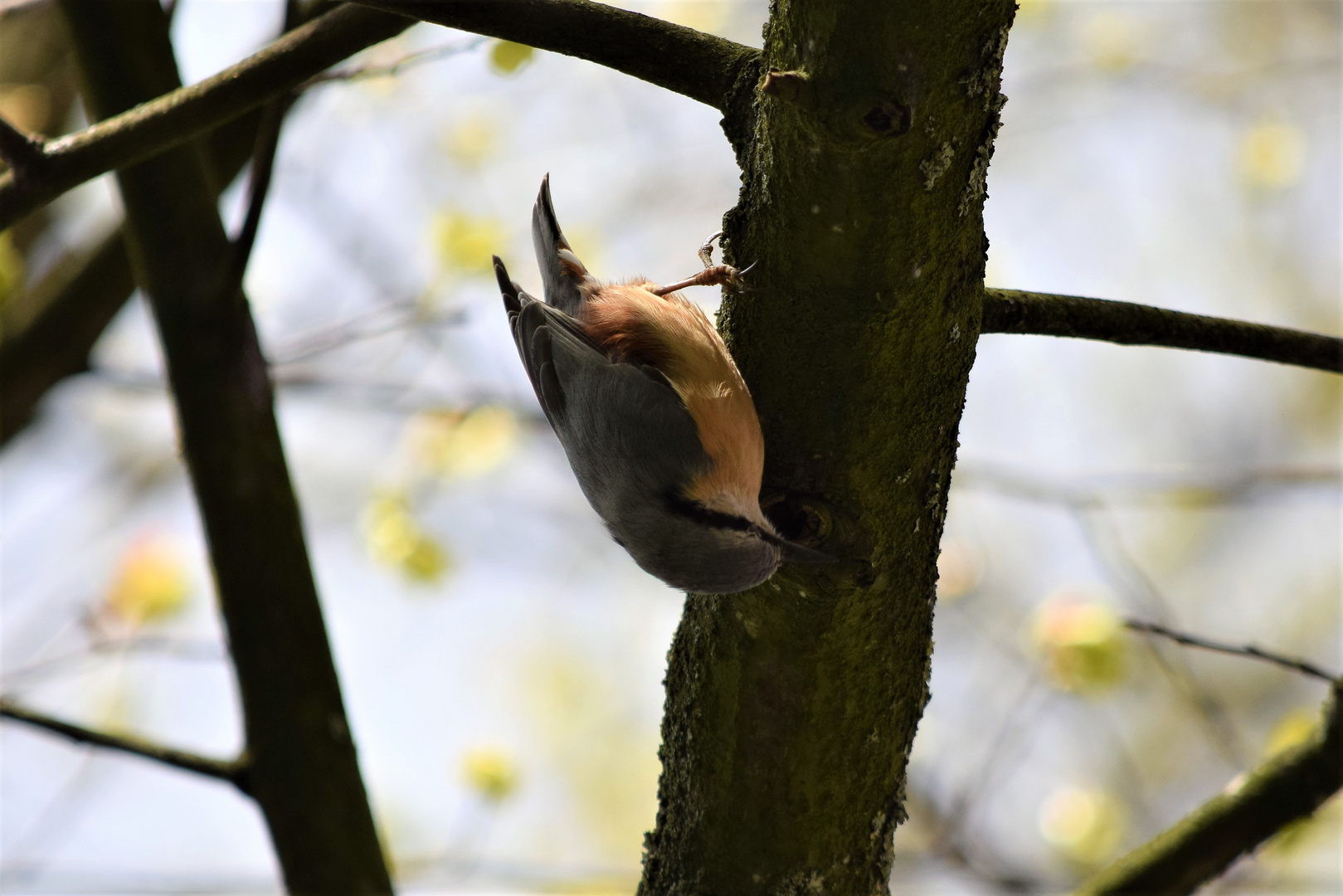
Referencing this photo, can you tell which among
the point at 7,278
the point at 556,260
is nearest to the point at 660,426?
the point at 556,260

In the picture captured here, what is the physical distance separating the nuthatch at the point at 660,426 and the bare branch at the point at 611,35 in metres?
0.27

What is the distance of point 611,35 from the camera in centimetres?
141

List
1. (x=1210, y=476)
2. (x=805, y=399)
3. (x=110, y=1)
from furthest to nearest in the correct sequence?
(x=1210, y=476), (x=110, y=1), (x=805, y=399)

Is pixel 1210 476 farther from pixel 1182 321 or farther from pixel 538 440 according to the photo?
pixel 538 440

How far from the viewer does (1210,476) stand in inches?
113

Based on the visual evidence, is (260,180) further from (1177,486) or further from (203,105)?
(1177,486)

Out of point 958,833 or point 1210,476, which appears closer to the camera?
point 1210,476

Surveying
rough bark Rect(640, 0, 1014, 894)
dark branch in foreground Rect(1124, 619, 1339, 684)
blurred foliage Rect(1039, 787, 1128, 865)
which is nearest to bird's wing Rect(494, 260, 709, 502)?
rough bark Rect(640, 0, 1014, 894)

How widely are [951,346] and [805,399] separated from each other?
20cm

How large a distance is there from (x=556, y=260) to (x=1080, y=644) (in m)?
1.73

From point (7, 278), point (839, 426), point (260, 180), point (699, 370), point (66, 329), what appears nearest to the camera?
point (839, 426)

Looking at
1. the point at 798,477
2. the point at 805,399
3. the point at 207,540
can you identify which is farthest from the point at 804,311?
the point at 207,540

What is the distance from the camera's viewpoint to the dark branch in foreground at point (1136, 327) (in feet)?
4.81

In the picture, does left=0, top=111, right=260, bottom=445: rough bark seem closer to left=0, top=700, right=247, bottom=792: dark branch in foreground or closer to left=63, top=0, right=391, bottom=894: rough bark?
left=63, top=0, right=391, bottom=894: rough bark
